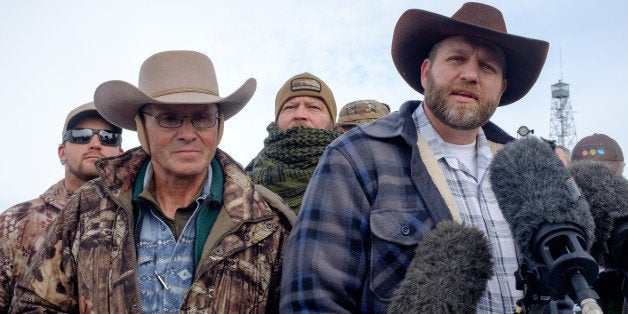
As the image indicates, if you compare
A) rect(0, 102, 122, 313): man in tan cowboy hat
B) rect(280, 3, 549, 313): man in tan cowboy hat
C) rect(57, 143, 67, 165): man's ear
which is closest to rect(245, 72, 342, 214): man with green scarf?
rect(280, 3, 549, 313): man in tan cowboy hat

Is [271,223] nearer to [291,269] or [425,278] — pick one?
[291,269]

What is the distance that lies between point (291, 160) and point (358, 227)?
1883mm

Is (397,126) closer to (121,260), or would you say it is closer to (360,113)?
(121,260)

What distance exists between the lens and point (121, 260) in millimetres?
2703

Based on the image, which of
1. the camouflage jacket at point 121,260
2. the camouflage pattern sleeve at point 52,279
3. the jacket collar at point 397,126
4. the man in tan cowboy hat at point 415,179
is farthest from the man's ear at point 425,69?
the camouflage pattern sleeve at point 52,279

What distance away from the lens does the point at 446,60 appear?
2.84 meters

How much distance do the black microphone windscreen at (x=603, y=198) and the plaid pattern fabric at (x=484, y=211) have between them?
1.43 ft

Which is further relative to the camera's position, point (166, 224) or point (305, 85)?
point (305, 85)

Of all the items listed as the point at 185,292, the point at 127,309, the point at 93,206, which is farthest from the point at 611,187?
the point at 93,206

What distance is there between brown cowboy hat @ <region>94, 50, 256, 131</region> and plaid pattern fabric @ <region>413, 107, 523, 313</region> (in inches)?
46.1

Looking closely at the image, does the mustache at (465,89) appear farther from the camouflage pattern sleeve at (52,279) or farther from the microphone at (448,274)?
the camouflage pattern sleeve at (52,279)

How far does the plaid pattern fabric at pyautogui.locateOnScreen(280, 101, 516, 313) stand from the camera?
2197mm

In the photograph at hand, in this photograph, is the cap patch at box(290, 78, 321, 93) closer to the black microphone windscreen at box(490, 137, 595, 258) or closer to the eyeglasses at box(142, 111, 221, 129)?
the eyeglasses at box(142, 111, 221, 129)

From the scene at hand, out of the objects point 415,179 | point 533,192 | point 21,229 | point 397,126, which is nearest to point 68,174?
point 21,229
